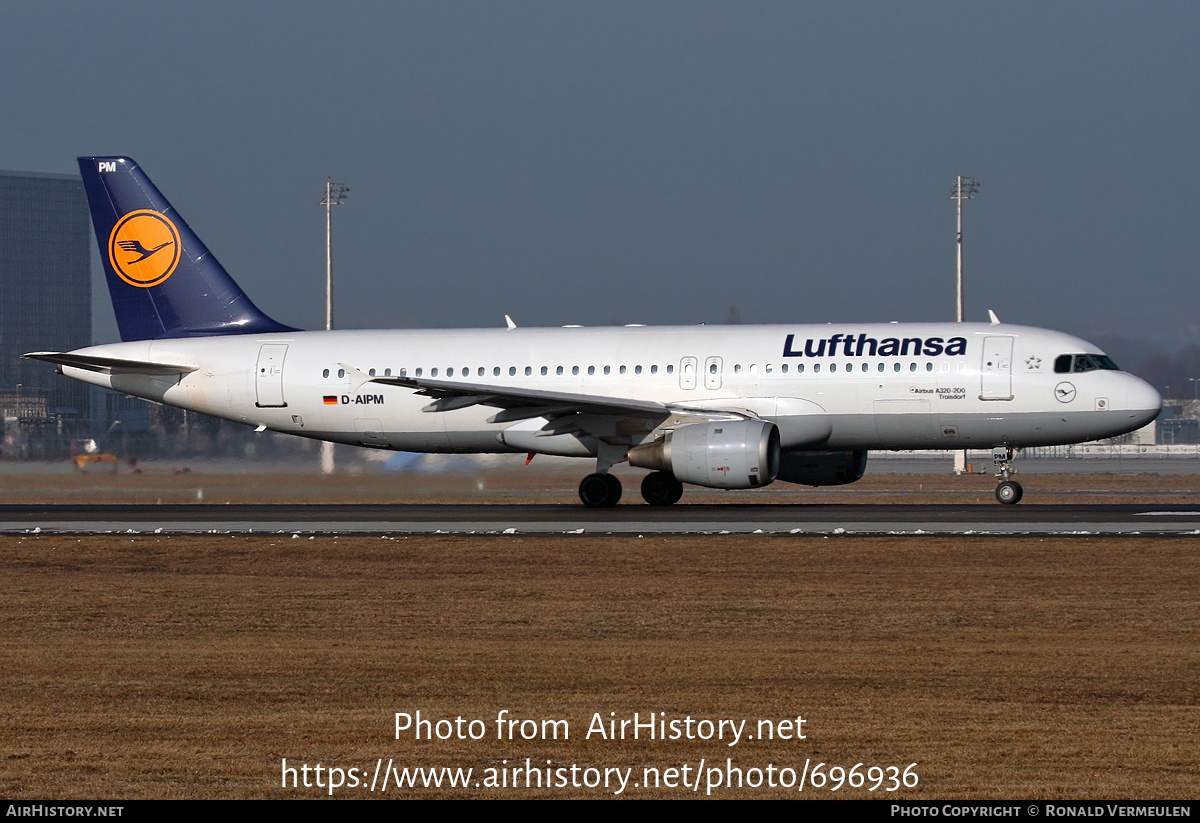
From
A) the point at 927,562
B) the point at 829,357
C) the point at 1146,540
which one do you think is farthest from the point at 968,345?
the point at 927,562

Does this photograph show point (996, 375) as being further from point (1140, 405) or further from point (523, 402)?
point (523, 402)

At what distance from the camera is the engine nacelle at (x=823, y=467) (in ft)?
96.7

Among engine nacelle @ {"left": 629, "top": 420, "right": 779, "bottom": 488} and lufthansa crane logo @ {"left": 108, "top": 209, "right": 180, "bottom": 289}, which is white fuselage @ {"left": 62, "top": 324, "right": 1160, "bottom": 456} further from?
engine nacelle @ {"left": 629, "top": 420, "right": 779, "bottom": 488}

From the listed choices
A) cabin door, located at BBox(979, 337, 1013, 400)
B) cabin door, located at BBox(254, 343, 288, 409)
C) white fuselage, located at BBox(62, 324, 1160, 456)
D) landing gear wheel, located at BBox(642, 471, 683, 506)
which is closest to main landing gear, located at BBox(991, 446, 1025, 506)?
white fuselage, located at BBox(62, 324, 1160, 456)

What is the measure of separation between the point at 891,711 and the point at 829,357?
64.3 feet

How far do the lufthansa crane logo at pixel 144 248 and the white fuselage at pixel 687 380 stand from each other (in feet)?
5.61

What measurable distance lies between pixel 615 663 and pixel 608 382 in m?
18.8

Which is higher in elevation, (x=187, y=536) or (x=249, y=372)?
(x=249, y=372)

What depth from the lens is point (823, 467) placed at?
97.3 feet

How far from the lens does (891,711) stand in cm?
890

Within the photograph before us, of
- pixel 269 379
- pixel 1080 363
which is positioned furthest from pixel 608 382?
pixel 1080 363

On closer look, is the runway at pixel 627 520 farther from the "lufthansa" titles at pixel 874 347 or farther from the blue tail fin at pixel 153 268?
the blue tail fin at pixel 153 268

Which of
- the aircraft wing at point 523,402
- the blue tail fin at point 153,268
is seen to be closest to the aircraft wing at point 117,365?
the blue tail fin at point 153,268

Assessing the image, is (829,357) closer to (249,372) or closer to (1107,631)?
(249,372)
